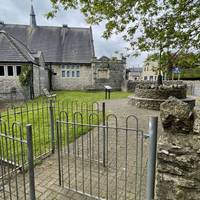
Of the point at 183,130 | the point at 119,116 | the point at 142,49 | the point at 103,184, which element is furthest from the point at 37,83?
the point at 183,130

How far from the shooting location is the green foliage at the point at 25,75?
15.8 meters

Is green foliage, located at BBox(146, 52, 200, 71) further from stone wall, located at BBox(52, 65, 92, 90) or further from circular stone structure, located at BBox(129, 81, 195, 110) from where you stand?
stone wall, located at BBox(52, 65, 92, 90)

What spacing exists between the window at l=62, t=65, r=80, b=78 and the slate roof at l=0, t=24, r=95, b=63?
34.0 inches

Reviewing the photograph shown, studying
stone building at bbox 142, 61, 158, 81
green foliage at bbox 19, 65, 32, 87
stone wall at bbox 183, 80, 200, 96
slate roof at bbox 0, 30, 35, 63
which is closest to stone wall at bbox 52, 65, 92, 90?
slate roof at bbox 0, 30, 35, 63

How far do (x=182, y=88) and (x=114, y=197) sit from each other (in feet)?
34.7

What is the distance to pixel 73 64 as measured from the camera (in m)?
24.4

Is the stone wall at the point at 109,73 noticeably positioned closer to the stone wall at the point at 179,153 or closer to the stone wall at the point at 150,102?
the stone wall at the point at 150,102

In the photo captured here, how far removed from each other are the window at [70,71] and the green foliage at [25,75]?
858 centimetres

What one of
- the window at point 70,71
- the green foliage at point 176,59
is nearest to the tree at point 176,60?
the green foliage at point 176,59

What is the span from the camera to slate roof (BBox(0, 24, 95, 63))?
81.1 feet

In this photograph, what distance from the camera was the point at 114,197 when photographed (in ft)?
9.24

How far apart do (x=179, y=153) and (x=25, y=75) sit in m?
16.4

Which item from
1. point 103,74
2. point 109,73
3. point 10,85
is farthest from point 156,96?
point 103,74

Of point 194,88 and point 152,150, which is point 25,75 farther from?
point 194,88
